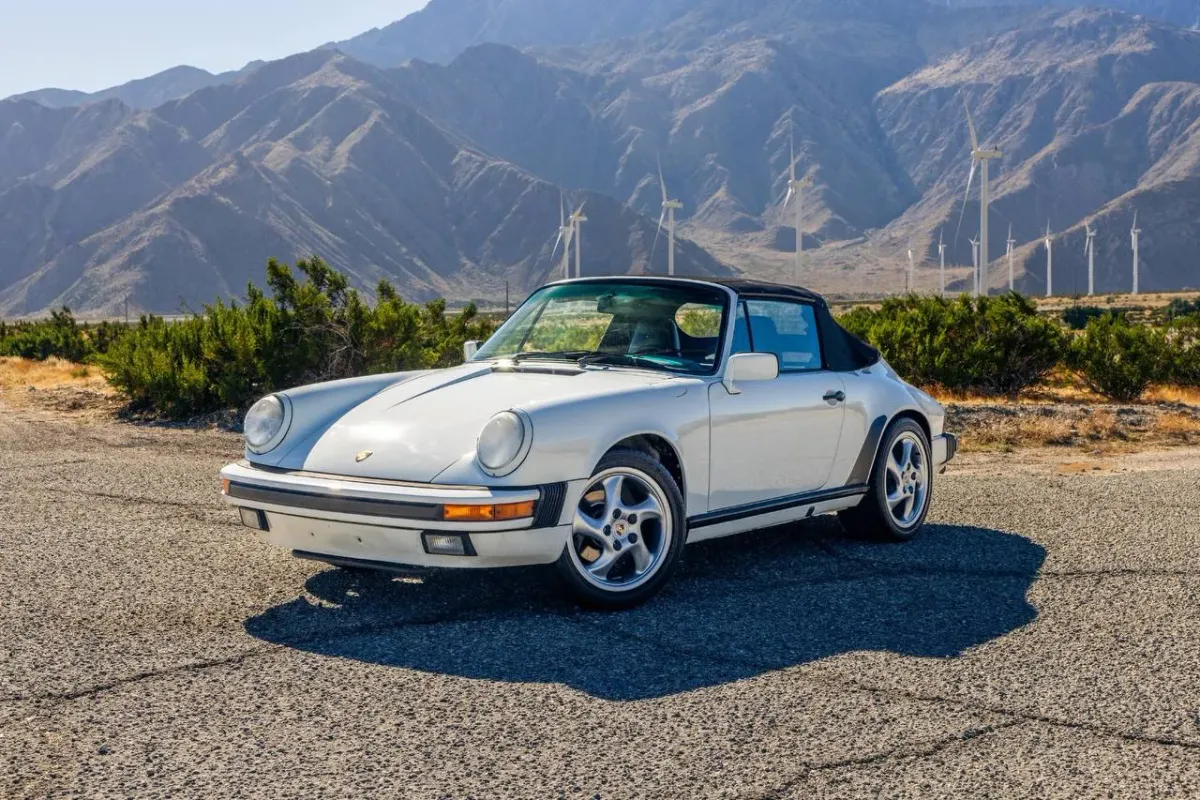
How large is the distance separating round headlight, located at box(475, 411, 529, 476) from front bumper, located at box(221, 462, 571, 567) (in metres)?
0.11

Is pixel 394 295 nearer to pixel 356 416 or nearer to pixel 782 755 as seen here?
Answer: pixel 356 416

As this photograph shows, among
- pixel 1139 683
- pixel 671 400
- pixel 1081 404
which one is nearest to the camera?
pixel 1139 683

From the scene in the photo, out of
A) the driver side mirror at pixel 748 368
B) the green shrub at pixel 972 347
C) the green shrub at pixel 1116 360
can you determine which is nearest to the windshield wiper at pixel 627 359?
the driver side mirror at pixel 748 368

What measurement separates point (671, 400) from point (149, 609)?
254 centimetres

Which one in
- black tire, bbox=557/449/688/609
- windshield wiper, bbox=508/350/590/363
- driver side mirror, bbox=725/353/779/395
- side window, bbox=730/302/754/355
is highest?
side window, bbox=730/302/754/355

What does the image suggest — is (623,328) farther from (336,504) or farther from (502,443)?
(336,504)

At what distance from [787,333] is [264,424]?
2.90 meters

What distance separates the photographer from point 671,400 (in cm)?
604

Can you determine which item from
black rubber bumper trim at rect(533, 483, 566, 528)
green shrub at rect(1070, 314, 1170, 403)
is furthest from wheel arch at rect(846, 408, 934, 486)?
green shrub at rect(1070, 314, 1170, 403)

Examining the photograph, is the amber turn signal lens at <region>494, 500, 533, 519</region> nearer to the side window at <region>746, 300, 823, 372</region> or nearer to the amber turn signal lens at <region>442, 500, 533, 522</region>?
the amber turn signal lens at <region>442, 500, 533, 522</region>

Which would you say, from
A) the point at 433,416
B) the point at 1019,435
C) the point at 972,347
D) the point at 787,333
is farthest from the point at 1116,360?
the point at 433,416

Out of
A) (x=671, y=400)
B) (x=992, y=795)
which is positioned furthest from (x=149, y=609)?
(x=992, y=795)

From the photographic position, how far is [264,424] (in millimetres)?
6254

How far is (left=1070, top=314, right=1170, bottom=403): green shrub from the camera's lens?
1866cm
